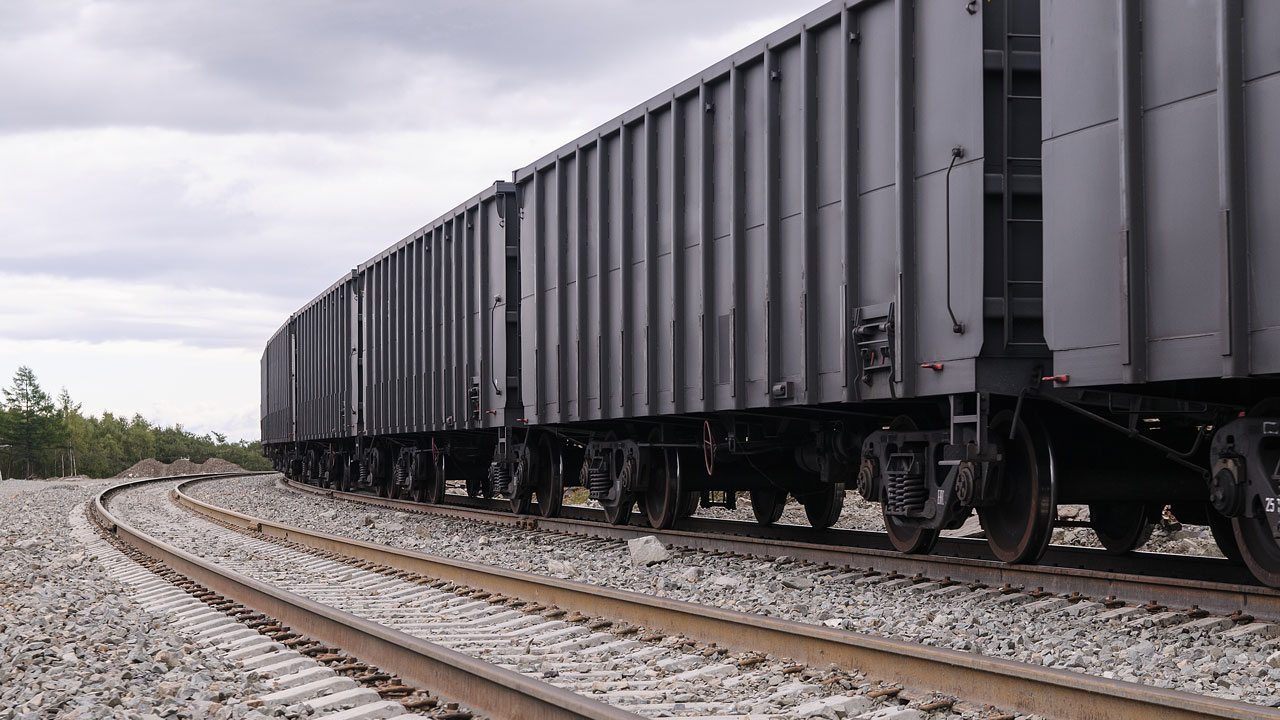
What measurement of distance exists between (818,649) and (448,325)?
12.7m

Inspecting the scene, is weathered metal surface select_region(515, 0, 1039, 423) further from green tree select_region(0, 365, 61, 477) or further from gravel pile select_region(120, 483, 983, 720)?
green tree select_region(0, 365, 61, 477)

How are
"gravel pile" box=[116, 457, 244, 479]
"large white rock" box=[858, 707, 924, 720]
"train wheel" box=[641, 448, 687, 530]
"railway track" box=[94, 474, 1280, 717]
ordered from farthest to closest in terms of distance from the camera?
"gravel pile" box=[116, 457, 244, 479]
"train wheel" box=[641, 448, 687, 530]
"large white rock" box=[858, 707, 924, 720]
"railway track" box=[94, 474, 1280, 717]

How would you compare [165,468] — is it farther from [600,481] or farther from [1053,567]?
[1053,567]

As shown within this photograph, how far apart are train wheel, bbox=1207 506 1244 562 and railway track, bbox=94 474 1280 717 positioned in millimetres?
4107

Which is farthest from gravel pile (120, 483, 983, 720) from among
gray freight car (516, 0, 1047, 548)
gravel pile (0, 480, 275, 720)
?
gray freight car (516, 0, 1047, 548)

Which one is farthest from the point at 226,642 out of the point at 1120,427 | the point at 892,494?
the point at 1120,427

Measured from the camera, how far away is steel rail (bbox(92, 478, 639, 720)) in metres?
4.43

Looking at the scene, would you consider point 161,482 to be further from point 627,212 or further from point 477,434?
point 627,212

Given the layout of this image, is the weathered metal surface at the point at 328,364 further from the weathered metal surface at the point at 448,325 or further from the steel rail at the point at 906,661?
the steel rail at the point at 906,661

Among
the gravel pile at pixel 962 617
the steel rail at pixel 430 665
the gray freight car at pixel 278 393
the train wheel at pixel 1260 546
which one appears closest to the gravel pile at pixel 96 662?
the steel rail at pixel 430 665

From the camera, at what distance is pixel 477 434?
1806 cm

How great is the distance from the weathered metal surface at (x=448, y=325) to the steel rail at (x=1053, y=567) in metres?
3.53

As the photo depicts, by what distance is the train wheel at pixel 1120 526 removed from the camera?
9109mm

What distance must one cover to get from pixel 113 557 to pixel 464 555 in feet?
14.3
